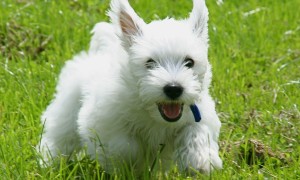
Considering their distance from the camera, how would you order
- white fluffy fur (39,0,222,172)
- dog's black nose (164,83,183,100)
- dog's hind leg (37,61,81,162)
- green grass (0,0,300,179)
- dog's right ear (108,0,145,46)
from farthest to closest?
dog's hind leg (37,61,81,162) < green grass (0,0,300,179) < dog's right ear (108,0,145,46) < white fluffy fur (39,0,222,172) < dog's black nose (164,83,183,100)

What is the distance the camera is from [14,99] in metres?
7.54

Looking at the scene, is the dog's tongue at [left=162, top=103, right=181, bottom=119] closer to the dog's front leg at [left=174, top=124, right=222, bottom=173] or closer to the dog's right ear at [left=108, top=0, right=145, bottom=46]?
the dog's front leg at [left=174, top=124, right=222, bottom=173]

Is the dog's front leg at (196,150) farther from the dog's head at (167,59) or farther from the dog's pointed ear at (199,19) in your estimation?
the dog's pointed ear at (199,19)

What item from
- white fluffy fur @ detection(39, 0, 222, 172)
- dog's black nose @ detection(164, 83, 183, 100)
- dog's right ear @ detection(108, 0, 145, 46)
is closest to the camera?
dog's black nose @ detection(164, 83, 183, 100)

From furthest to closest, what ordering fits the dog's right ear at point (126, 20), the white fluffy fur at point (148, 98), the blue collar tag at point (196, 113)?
the dog's right ear at point (126, 20) → the blue collar tag at point (196, 113) → the white fluffy fur at point (148, 98)

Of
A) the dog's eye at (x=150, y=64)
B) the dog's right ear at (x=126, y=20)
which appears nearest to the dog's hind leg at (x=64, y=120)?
the dog's right ear at (x=126, y=20)

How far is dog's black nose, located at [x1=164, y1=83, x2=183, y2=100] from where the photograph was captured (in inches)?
218

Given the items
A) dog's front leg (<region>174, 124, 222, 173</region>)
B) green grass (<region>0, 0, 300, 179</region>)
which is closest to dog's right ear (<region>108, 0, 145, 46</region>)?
dog's front leg (<region>174, 124, 222, 173</region>)

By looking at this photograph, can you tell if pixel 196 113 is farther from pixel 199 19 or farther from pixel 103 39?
pixel 103 39

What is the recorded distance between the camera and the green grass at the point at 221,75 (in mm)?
6289

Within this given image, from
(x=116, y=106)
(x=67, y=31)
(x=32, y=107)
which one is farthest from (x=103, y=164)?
(x=67, y=31)

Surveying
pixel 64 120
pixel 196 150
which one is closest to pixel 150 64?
pixel 196 150

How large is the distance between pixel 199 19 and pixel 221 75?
2179 mm

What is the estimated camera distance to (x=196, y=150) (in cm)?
585
